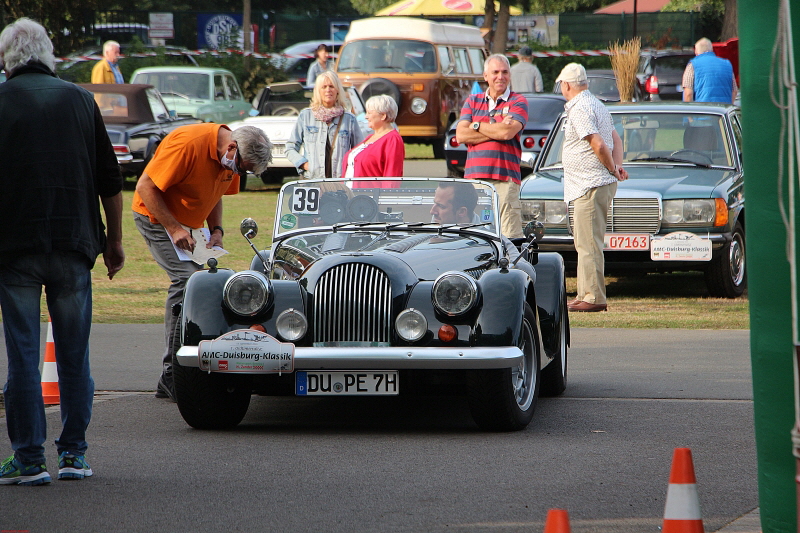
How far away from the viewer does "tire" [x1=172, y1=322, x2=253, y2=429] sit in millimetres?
6246

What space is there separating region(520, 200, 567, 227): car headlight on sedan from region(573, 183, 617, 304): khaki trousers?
0.76 meters

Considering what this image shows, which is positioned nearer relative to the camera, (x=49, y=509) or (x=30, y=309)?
(x=49, y=509)

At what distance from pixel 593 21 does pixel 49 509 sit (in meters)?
41.6

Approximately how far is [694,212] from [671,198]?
25 centimetres

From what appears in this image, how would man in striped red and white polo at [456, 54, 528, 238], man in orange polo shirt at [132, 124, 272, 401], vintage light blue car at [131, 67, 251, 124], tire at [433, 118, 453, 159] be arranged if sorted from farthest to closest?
tire at [433, 118, 453, 159] < vintage light blue car at [131, 67, 251, 124] < man in striped red and white polo at [456, 54, 528, 238] < man in orange polo shirt at [132, 124, 272, 401]

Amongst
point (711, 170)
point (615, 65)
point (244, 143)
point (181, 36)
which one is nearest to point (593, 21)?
point (181, 36)

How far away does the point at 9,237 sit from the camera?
5.09 metres

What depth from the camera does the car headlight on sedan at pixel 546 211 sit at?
Answer: 11594 mm

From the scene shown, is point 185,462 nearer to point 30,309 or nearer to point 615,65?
point 30,309

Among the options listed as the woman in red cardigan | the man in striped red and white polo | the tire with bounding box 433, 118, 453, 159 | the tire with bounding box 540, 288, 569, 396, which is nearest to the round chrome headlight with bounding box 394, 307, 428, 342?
the tire with bounding box 540, 288, 569, 396

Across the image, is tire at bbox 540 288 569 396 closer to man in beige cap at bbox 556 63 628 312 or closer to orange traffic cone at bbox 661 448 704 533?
man in beige cap at bbox 556 63 628 312

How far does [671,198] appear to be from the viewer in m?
11.2

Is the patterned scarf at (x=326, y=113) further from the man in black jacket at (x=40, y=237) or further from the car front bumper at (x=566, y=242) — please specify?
the man in black jacket at (x=40, y=237)

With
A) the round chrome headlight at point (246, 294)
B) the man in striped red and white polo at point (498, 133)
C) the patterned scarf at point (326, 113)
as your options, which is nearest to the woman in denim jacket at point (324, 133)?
the patterned scarf at point (326, 113)
